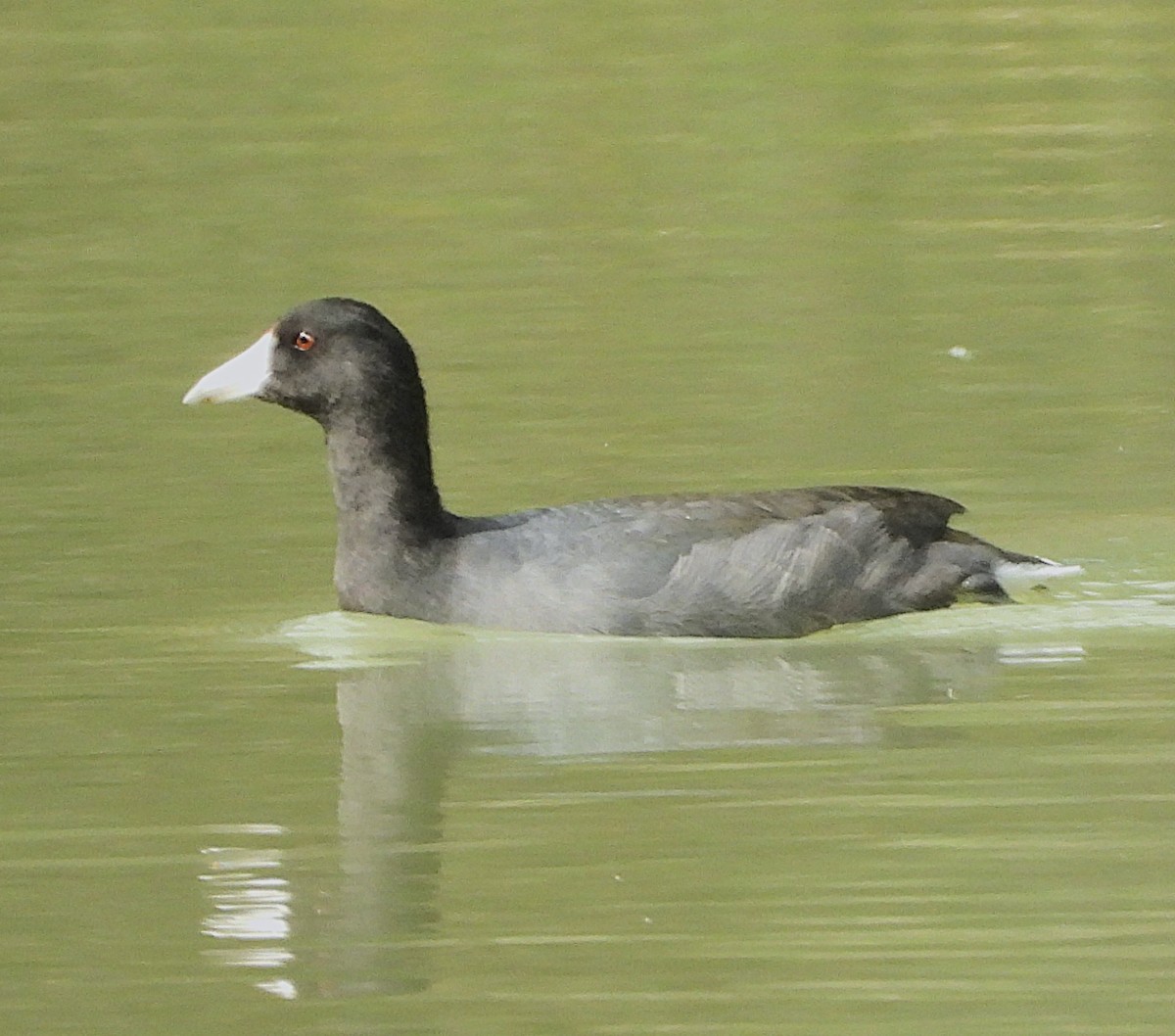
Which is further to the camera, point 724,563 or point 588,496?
point 588,496

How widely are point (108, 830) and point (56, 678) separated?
65.2 inches

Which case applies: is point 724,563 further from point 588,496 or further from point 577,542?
point 588,496

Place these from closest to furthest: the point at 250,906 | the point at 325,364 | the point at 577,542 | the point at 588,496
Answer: the point at 250,906
the point at 577,542
the point at 325,364
the point at 588,496

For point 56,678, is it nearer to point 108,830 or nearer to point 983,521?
point 108,830

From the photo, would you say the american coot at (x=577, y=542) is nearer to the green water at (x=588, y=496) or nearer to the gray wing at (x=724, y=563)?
the gray wing at (x=724, y=563)

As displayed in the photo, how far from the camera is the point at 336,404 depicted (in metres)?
9.99

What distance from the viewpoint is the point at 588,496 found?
11.0m

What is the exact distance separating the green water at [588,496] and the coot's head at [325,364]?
1.97 ft

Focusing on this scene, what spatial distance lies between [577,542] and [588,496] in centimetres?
162

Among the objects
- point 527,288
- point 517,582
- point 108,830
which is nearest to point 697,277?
point 527,288

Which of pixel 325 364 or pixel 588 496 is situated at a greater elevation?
pixel 325 364

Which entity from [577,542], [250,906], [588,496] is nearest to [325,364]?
[577,542]

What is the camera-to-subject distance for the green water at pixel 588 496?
20.8 feet

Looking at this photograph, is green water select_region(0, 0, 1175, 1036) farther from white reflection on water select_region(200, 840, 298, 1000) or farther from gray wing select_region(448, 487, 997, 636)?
gray wing select_region(448, 487, 997, 636)
